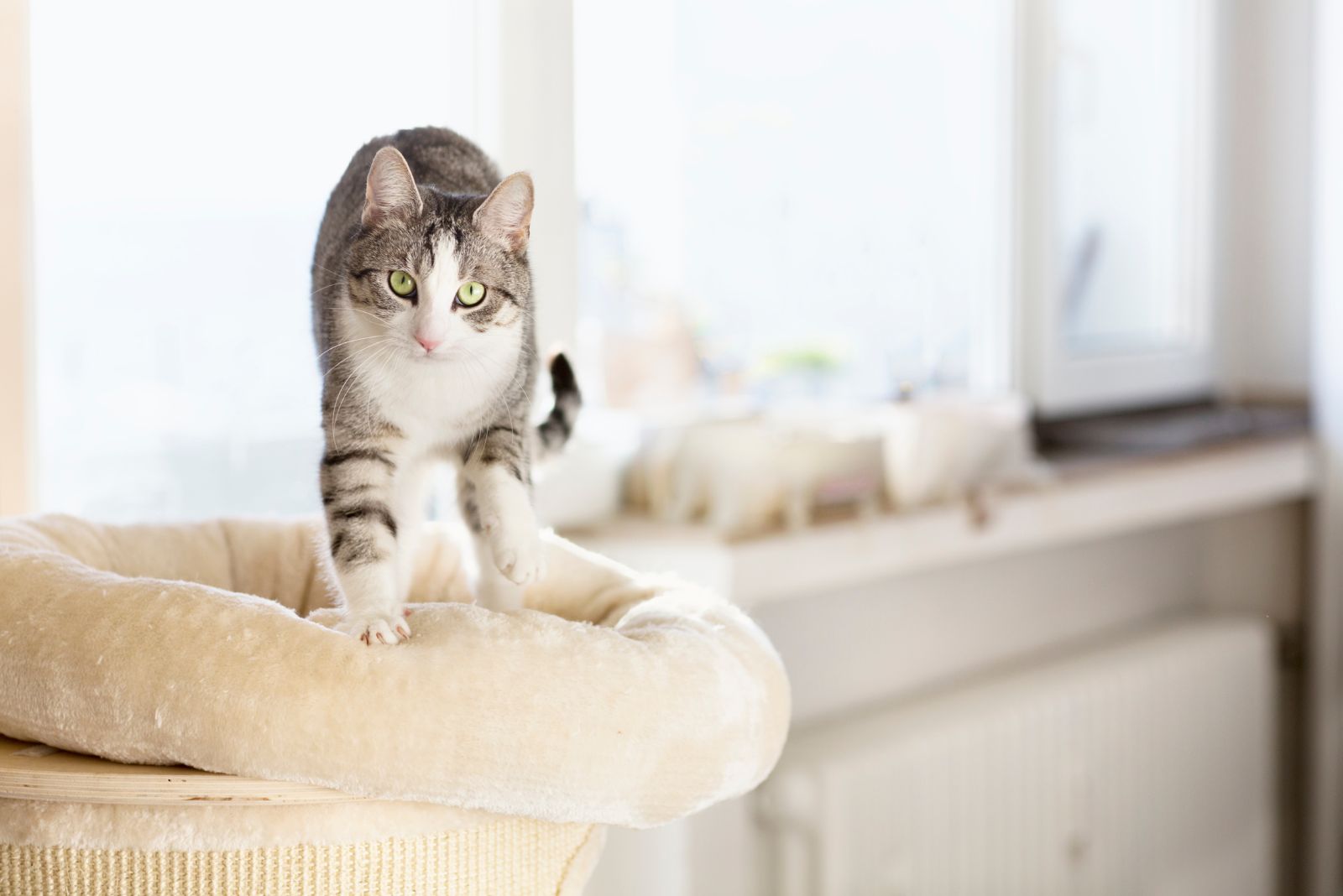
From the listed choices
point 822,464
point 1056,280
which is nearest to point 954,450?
point 822,464

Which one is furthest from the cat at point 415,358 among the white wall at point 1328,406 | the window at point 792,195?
Answer: the white wall at point 1328,406

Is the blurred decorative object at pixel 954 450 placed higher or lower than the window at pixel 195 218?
lower

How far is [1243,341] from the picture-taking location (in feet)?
9.09

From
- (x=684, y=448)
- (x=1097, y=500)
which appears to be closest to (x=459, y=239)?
(x=684, y=448)

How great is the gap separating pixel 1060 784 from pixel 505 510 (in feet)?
5.06

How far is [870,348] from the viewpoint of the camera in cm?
211

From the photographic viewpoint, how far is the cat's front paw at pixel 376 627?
725 mm

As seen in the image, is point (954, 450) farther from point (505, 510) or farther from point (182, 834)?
point (182, 834)

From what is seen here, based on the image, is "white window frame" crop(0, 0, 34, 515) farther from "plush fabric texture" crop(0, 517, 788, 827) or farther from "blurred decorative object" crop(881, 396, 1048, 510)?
"blurred decorative object" crop(881, 396, 1048, 510)

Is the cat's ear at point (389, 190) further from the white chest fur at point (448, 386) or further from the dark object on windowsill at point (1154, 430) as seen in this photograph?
the dark object on windowsill at point (1154, 430)

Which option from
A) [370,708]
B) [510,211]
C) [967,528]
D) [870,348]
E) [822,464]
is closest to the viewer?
[370,708]

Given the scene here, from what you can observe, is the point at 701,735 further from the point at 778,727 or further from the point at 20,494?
the point at 20,494

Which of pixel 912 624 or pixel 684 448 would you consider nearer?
pixel 684 448

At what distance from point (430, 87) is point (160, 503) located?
535mm
